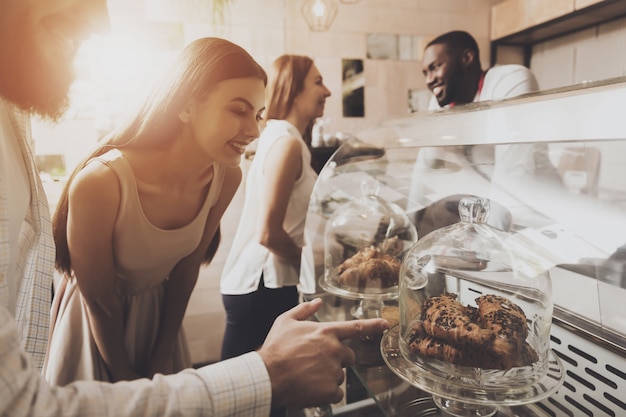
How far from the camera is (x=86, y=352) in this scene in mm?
1120

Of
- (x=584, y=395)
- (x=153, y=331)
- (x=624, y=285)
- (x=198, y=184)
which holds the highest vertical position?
(x=198, y=184)

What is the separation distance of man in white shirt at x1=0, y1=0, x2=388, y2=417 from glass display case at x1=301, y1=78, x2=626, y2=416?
0.12m

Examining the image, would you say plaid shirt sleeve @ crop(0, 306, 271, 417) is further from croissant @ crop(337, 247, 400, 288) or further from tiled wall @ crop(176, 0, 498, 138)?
tiled wall @ crop(176, 0, 498, 138)

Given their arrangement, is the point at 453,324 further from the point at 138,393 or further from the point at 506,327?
the point at 138,393

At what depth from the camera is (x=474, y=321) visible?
0.59 m

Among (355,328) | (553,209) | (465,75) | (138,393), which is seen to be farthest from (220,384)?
(465,75)

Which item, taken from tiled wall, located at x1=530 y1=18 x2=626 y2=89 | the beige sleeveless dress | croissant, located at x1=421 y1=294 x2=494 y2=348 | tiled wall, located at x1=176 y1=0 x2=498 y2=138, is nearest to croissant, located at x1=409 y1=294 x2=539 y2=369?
croissant, located at x1=421 y1=294 x2=494 y2=348

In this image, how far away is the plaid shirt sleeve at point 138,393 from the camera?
1.51 feet

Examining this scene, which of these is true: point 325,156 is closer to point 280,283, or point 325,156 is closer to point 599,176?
point 280,283

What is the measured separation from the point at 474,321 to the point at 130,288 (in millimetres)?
993

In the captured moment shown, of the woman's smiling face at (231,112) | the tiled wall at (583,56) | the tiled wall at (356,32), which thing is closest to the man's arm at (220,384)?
the woman's smiling face at (231,112)

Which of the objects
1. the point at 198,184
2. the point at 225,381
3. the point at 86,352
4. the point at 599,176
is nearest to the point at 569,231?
the point at 599,176

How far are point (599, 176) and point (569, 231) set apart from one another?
12 centimetres

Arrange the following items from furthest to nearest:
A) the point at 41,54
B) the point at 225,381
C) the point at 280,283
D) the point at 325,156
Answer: the point at 325,156 → the point at 280,283 → the point at 41,54 → the point at 225,381
